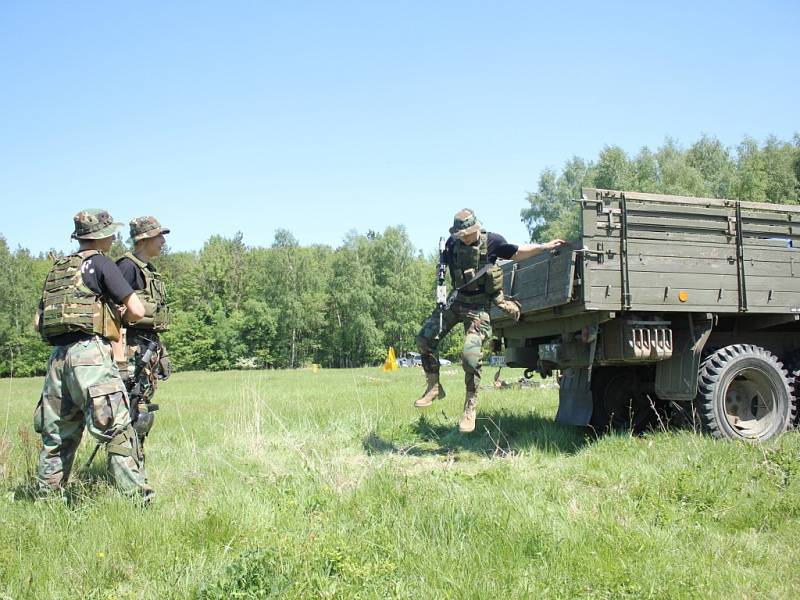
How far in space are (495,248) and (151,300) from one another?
364 centimetres

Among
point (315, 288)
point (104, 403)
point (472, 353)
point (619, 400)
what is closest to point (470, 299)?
point (472, 353)

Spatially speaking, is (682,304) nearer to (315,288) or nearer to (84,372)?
(84,372)

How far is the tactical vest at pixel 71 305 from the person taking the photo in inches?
195

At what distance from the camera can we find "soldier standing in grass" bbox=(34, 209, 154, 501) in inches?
194

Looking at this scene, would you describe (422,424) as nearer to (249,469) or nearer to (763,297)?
(249,469)

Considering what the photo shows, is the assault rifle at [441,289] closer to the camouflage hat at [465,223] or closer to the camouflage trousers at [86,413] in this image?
the camouflage hat at [465,223]

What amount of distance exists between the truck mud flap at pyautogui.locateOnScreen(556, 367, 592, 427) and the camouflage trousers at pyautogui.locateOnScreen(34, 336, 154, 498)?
4.85 m

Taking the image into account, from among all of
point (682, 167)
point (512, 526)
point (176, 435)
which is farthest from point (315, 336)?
point (512, 526)

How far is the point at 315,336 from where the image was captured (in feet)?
221

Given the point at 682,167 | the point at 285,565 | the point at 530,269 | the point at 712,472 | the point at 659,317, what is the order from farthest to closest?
the point at 682,167 < the point at 530,269 < the point at 659,317 < the point at 712,472 < the point at 285,565

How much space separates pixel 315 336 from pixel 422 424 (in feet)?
194

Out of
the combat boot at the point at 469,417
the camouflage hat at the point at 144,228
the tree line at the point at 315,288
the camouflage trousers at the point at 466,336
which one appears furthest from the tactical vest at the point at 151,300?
the tree line at the point at 315,288

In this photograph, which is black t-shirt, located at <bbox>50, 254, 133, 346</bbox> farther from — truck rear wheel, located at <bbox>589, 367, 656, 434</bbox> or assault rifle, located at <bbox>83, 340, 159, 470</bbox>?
truck rear wheel, located at <bbox>589, 367, 656, 434</bbox>

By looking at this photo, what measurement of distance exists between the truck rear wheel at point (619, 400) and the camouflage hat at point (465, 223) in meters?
2.44
